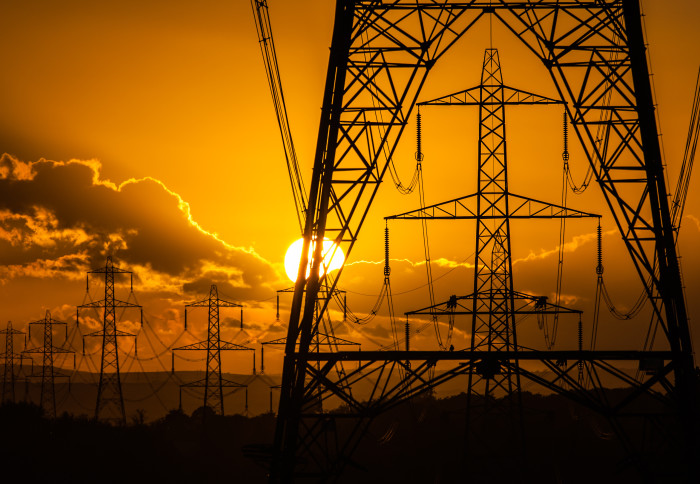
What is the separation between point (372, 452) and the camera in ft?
226

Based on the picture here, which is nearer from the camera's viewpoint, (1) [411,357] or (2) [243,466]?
(1) [411,357]

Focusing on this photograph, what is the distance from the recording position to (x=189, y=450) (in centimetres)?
7444

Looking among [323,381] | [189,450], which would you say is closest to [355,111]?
[323,381]

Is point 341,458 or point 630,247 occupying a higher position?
point 630,247

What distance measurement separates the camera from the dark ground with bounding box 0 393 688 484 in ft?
193

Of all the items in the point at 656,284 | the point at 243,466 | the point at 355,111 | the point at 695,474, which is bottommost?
the point at 243,466

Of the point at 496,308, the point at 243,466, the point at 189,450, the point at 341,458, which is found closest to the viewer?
the point at 341,458

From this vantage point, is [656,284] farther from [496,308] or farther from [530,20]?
[496,308]

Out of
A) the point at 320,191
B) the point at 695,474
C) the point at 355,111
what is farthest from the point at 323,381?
the point at 695,474

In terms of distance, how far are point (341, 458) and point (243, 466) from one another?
1860 inches

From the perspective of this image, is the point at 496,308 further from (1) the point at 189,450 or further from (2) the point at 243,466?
(1) the point at 189,450

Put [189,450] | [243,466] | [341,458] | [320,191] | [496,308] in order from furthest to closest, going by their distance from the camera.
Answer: [189,450]
[243,466]
[496,308]
[320,191]
[341,458]

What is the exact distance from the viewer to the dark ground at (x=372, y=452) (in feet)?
193

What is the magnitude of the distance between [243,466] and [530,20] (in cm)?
4841
